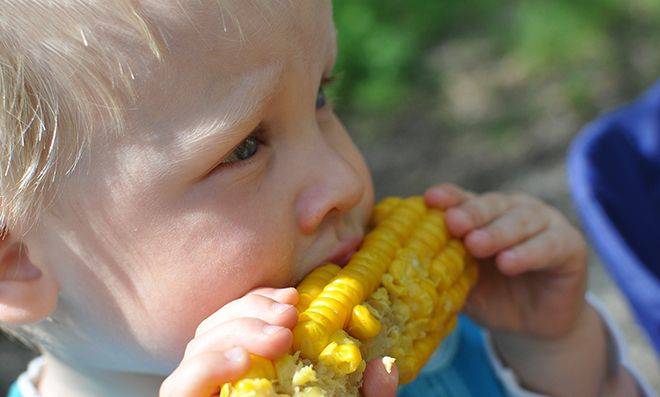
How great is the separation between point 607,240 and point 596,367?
455 mm

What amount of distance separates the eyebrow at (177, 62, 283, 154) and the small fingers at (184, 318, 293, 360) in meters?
0.25

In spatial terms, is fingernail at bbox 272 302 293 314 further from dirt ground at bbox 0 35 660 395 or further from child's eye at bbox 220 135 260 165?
dirt ground at bbox 0 35 660 395

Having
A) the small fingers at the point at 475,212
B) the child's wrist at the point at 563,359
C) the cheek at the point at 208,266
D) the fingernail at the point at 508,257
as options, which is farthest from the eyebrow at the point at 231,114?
the child's wrist at the point at 563,359

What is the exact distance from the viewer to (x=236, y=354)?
1.21 m

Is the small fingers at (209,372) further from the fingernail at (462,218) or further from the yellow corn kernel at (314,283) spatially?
the fingernail at (462,218)

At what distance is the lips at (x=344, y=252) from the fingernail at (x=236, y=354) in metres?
0.33

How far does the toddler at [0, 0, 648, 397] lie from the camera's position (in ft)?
4.20

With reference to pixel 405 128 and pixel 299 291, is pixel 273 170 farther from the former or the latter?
pixel 405 128

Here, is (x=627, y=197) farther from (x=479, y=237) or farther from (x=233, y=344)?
(x=233, y=344)

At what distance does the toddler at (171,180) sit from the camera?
1.28 metres

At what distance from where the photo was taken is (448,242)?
1705 millimetres

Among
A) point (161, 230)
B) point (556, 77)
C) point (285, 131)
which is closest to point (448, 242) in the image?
point (285, 131)

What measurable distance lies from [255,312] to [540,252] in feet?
2.30

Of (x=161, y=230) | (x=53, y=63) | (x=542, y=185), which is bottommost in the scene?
(x=542, y=185)
